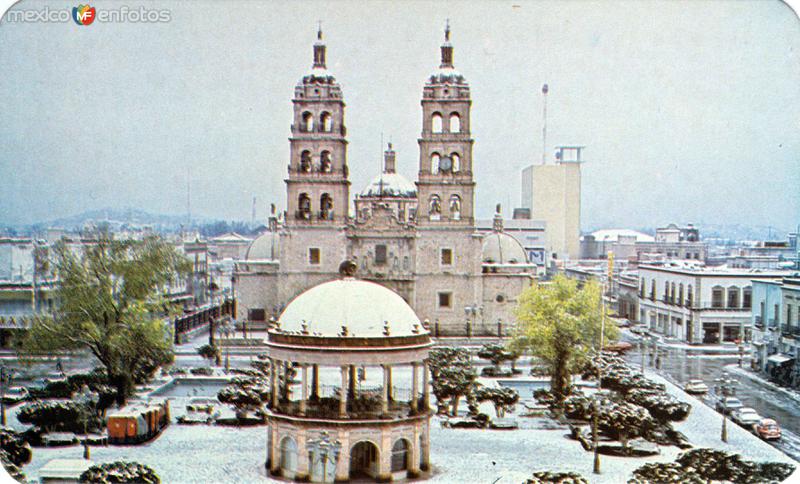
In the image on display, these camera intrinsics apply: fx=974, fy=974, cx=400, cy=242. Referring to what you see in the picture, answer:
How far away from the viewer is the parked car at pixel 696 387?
21.0 meters

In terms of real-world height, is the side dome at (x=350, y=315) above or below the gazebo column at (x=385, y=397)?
above

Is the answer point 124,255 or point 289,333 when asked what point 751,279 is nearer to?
point 289,333

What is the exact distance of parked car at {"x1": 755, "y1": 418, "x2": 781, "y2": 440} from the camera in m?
19.0

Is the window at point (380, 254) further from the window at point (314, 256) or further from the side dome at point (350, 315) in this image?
the side dome at point (350, 315)

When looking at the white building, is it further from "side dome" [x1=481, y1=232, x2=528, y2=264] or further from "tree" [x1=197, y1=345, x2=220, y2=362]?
"tree" [x1=197, y1=345, x2=220, y2=362]

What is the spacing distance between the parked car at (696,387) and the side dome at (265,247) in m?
10.6

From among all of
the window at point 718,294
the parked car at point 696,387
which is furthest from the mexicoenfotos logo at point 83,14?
the parked car at point 696,387

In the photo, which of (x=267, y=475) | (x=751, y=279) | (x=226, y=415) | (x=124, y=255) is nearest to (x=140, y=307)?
(x=124, y=255)

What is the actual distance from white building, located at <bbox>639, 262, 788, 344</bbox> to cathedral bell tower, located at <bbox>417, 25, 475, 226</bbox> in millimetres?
5190

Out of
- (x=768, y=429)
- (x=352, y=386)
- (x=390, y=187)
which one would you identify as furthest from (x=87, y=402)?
(x=390, y=187)

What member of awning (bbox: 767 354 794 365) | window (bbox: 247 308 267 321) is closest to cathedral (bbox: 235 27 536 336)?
window (bbox: 247 308 267 321)

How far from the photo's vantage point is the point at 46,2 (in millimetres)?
19078

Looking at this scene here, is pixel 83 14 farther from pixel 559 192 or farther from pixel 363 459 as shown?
pixel 559 192

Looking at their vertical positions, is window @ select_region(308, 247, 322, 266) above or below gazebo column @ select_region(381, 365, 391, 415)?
above
